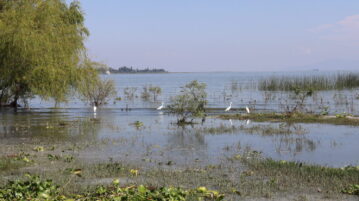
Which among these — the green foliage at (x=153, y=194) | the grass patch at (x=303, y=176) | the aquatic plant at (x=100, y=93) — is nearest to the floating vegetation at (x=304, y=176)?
the grass patch at (x=303, y=176)

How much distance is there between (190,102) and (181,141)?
6050mm

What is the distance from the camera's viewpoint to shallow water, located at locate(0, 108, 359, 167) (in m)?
12.7

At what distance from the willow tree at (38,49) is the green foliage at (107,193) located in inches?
607

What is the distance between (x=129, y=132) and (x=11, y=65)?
7.74m

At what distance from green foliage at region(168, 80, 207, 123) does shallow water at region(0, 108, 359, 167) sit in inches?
32.4

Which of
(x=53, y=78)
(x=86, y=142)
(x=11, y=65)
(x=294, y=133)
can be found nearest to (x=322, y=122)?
(x=294, y=133)

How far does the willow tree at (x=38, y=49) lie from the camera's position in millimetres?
22375

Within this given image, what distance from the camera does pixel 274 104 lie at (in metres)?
35.0

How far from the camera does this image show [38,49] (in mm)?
22688

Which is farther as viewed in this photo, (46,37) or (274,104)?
(274,104)

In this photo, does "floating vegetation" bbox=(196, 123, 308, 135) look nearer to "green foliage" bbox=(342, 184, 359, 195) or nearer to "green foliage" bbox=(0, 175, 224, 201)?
"green foliage" bbox=(342, 184, 359, 195)

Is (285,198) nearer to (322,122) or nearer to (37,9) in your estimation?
(322,122)

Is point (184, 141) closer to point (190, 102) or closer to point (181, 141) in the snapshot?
point (181, 141)

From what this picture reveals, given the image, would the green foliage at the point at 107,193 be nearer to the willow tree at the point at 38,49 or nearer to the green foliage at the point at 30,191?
the green foliage at the point at 30,191
